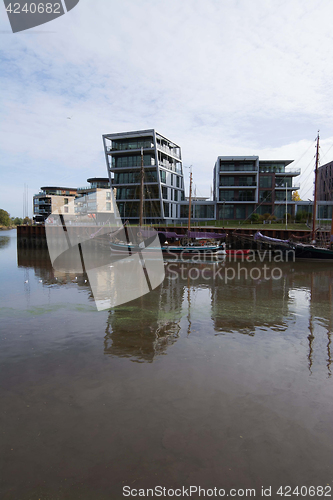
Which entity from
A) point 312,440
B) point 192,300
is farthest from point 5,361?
point 192,300

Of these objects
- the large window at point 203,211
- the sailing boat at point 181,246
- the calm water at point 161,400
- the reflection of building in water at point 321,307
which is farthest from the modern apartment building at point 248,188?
the calm water at point 161,400

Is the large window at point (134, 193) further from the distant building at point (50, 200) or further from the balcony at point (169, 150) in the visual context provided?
the distant building at point (50, 200)

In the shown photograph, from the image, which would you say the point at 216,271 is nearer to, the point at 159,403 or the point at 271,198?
the point at 159,403

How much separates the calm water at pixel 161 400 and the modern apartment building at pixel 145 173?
2077 inches

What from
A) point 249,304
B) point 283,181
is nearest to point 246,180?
point 283,181

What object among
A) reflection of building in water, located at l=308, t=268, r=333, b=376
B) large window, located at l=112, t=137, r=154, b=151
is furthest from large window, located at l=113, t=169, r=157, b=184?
reflection of building in water, located at l=308, t=268, r=333, b=376

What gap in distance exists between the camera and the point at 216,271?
102ft

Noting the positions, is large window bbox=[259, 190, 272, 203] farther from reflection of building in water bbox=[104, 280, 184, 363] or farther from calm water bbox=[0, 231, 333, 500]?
calm water bbox=[0, 231, 333, 500]

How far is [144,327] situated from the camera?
13.5 metres

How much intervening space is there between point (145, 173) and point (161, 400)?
2497 inches

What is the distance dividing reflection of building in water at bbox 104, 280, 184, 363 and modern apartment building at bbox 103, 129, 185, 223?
48.5 meters

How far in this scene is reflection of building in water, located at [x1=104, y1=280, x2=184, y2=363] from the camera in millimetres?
11023

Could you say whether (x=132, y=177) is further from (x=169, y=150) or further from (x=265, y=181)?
(x=265, y=181)

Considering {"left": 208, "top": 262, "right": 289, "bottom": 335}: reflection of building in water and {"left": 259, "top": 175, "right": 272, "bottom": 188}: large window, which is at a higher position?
{"left": 259, "top": 175, "right": 272, "bottom": 188}: large window
